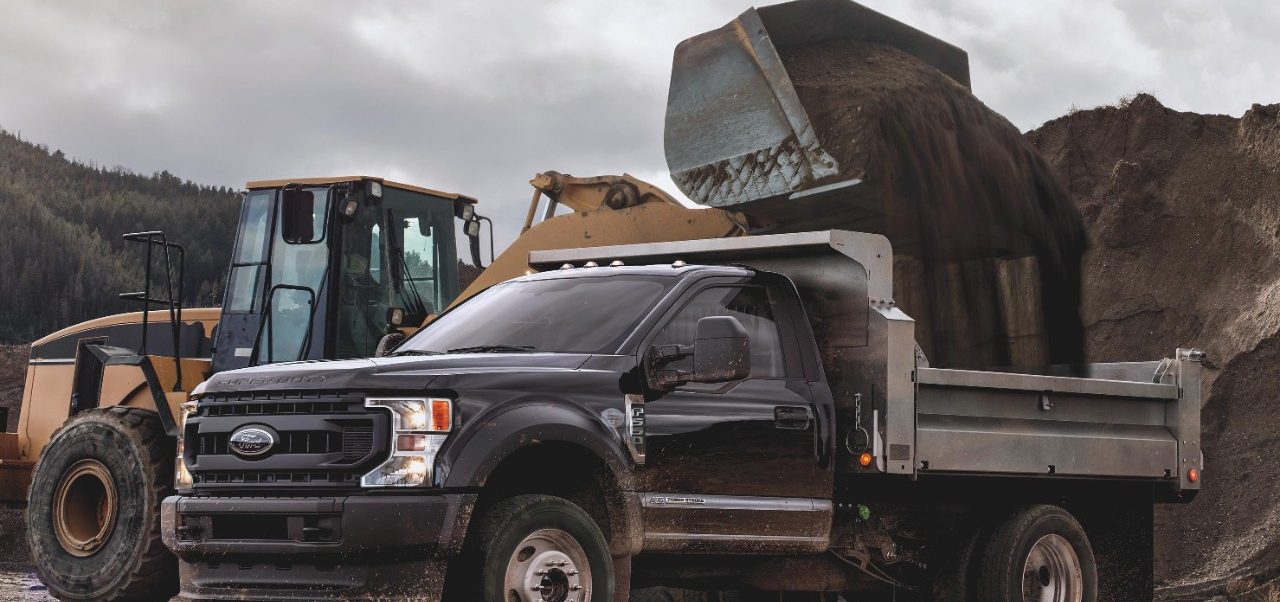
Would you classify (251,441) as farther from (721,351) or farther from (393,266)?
(393,266)

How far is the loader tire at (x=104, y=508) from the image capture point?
9.30 meters

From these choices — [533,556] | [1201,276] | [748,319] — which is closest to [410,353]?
[533,556]

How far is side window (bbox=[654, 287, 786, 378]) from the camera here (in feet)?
25.9

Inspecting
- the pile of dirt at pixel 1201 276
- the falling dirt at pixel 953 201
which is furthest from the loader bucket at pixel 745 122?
the pile of dirt at pixel 1201 276

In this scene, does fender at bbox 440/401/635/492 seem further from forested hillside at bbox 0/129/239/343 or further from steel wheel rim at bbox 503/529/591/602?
forested hillside at bbox 0/129/239/343

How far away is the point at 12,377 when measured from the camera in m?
26.4

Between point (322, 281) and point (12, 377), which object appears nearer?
point (322, 281)

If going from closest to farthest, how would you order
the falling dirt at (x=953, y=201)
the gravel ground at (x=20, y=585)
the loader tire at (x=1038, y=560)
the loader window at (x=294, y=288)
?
the loader tire at (x=1038, y=560) < the falling dirt at (x=953, y=201) < the loader window at (x=294, y=288) < the gravel ground at (x=20, y=585)

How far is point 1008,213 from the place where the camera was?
40.6 ft

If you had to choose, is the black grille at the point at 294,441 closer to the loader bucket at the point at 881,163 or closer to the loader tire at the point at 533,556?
the loader tire at the point at 533,556

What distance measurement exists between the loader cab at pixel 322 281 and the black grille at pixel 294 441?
443cm

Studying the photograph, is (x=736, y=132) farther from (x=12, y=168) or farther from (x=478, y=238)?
(x=12, y=168)

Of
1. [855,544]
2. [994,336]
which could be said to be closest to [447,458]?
[855,544]

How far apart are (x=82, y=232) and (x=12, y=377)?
49.5 feet
